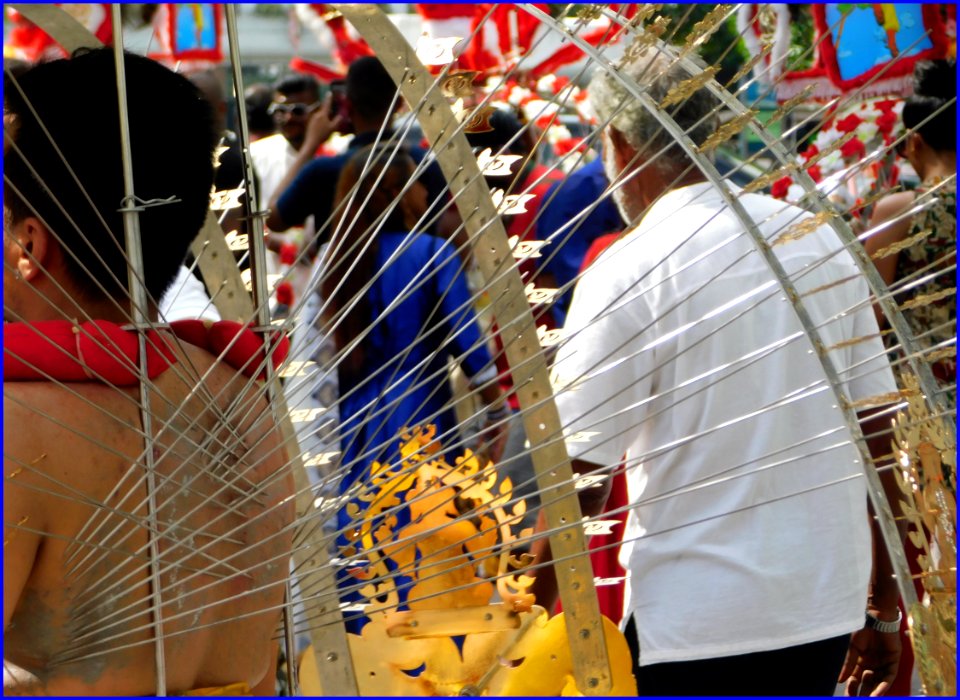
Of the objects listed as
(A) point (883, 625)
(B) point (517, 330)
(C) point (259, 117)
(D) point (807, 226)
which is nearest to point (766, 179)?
(D) point (807, 226)

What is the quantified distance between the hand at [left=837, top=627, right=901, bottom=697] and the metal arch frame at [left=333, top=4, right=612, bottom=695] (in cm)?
60

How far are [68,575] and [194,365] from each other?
250mm

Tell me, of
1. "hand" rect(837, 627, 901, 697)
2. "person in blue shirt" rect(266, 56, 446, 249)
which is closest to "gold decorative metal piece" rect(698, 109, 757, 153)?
"hand" rect(837, 627, 901, 697)

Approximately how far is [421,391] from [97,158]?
181cm

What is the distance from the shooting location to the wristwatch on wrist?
2092 mm

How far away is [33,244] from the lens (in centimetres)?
125

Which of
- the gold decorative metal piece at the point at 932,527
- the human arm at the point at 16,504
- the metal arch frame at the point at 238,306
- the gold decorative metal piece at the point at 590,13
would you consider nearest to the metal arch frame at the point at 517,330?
the metal arch frame at the point at 238,306

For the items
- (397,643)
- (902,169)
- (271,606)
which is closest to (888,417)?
(397,643)

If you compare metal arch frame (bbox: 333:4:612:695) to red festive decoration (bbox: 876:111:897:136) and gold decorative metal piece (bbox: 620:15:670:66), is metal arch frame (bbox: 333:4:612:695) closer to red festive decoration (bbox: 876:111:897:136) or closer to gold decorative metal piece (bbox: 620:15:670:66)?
gold decorative metal piece (bbox: 620:15:670:66)

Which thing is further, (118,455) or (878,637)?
(878,637)

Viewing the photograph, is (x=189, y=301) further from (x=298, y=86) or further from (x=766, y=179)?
(x=298, y=86)

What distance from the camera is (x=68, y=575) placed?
1188 mm

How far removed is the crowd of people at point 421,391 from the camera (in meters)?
1.21

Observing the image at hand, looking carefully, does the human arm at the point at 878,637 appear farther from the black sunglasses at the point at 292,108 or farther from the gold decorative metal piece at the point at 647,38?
the black sunglasses at the point at 292,108
